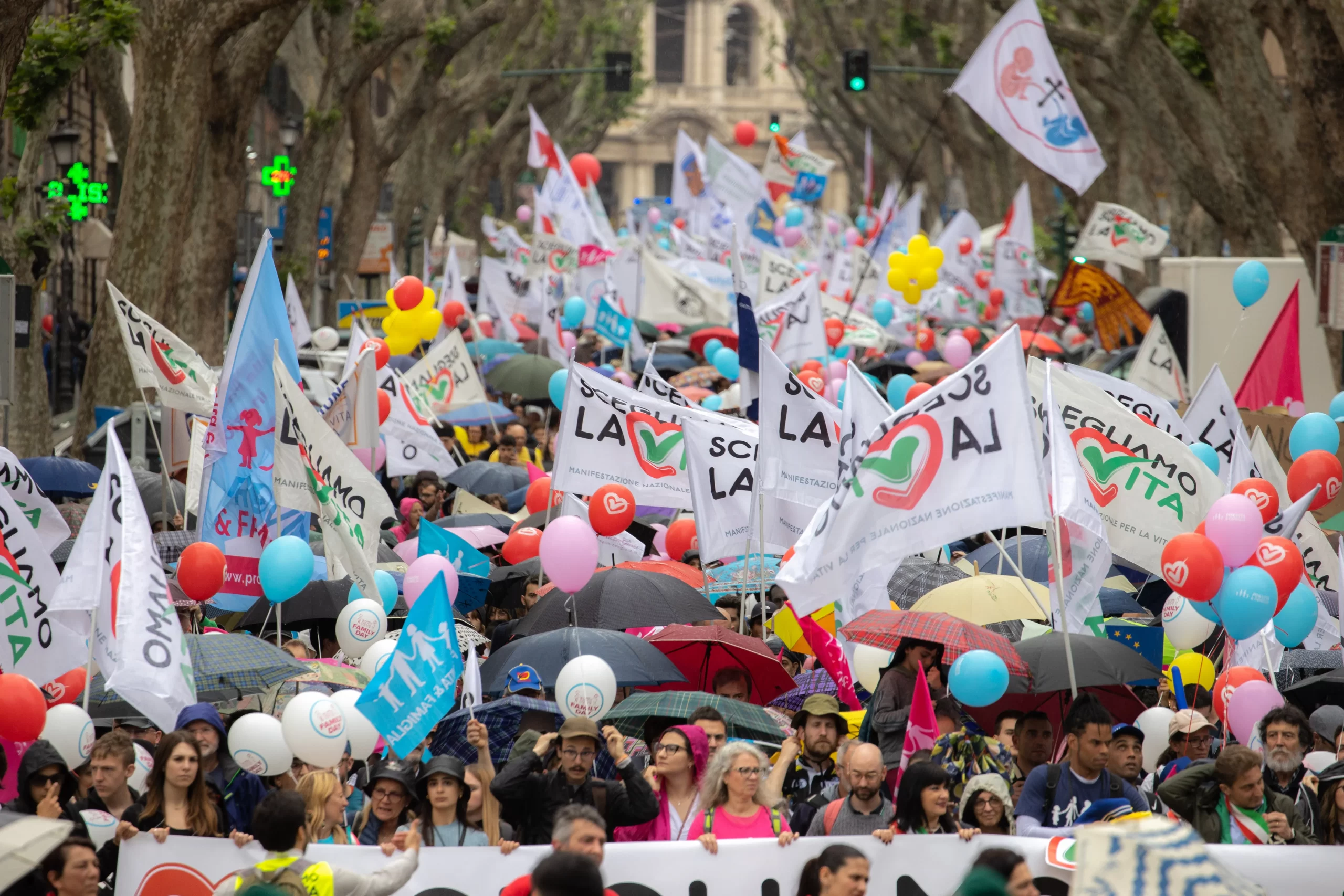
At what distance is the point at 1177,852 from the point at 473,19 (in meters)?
21.9

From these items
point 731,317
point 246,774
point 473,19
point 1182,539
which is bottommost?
point 731,317

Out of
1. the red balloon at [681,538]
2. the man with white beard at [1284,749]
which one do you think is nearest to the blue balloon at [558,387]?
the red balloon at [681,538]

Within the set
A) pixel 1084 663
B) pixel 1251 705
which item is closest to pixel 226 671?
pixel 1084 663

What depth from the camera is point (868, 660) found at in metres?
8.36

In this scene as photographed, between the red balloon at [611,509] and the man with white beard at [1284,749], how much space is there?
12.1ft

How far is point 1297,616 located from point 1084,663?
101cm

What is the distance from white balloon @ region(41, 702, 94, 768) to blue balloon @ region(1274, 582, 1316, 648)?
470 cm

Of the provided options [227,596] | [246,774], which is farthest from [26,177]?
[246,774]

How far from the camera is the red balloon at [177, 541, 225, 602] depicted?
25.4 ft

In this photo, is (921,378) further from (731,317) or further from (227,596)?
(227,596)

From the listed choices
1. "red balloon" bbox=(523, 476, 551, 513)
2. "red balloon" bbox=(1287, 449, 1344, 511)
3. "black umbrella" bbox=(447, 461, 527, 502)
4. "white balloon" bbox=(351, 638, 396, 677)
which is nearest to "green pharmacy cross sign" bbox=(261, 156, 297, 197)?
"black umbrella" bbox=(447, 461, 527, 502)

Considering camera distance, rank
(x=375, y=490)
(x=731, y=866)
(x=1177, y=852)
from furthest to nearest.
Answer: (x=375, y=490), (x=731, y=866), (x=1177, y=852)

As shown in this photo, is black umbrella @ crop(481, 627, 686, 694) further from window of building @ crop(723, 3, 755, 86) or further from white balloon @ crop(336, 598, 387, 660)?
window of building @ crop(723, 3, 755, 86)

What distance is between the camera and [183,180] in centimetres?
1609
